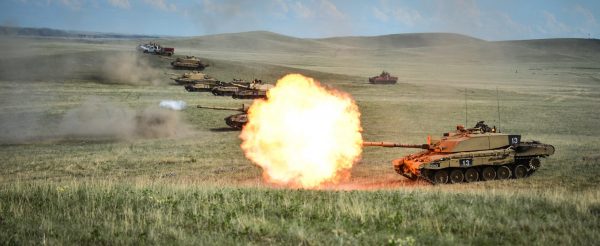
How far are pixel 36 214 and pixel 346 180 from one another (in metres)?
12.7

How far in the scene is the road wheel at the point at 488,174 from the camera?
22.8 m

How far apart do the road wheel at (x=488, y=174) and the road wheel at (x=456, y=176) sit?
95cm

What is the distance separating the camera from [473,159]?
2223 centimetres

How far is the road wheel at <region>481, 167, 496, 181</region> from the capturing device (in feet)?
74.7

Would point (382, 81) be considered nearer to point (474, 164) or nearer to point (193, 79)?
point (193, 79)

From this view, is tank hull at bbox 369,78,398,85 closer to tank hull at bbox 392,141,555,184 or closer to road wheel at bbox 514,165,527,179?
tank hull at bbox 392,141,555,184

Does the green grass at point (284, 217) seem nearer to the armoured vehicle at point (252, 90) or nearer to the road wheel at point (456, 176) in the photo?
the road wheel at point (456, 176)

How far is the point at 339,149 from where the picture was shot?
838 inches

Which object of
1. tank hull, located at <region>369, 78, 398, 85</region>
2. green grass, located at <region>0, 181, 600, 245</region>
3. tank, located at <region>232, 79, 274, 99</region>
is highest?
tank hull, located at <region>369, 78, 398, 85</region>

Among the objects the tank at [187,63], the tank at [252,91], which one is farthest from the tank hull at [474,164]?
the tank at [187,63]

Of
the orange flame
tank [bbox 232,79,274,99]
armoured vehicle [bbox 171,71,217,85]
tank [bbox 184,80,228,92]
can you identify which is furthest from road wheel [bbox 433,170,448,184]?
armoured vehicle [bbox 171,71,217,85]

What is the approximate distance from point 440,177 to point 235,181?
8403 mm

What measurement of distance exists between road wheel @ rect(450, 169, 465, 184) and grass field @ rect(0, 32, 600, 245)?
4.52ft

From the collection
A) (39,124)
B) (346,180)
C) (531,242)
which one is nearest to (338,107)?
(346,180)
